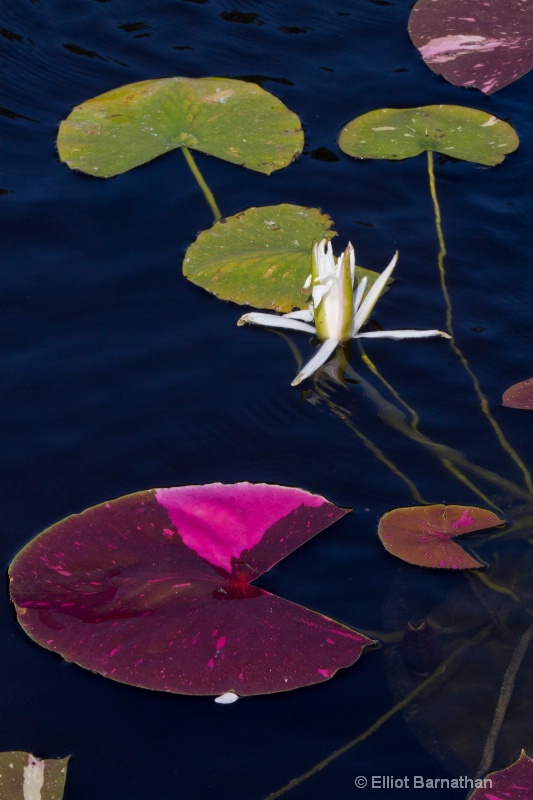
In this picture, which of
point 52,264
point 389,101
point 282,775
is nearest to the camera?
point 282,775

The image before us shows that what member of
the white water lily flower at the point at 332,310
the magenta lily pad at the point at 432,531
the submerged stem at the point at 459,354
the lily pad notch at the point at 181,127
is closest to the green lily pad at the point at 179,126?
the lily pad notch at the point at 181,127

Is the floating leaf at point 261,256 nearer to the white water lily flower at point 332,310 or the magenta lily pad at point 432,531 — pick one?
the white water lily flower at point 332,310

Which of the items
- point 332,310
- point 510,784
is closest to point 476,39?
point 332,310

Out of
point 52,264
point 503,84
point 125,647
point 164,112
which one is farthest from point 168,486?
point 503,84

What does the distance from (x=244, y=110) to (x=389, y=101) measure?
0.75m

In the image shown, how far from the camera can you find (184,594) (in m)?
1.87

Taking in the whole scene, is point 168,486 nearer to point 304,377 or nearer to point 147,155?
point 304,377

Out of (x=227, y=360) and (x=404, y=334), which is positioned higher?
(x=404, y=334)

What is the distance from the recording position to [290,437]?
2457 millimetres

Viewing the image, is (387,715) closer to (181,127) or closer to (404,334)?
(404,334)

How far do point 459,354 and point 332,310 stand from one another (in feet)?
1.55

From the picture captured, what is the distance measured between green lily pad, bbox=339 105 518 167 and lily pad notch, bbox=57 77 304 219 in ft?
0.94

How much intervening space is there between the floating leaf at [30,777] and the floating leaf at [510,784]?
0.81 metres

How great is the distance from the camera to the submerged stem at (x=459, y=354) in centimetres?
240
